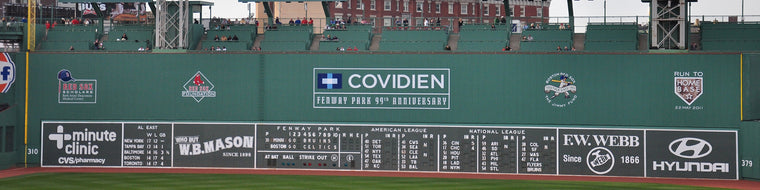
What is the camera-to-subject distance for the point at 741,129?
31.1 metres

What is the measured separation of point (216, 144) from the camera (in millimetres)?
34219

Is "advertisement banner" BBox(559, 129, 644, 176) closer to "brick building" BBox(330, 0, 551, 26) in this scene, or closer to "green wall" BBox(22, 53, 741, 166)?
"green wall" BBox(22, 53, 741, 166)

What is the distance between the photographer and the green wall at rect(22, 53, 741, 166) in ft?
103

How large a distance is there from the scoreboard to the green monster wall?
0.35m

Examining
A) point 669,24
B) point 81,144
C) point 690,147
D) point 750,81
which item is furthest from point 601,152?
point 81,144

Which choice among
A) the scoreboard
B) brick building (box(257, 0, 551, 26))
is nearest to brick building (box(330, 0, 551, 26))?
brick building (box(257, 0, 551, 26))

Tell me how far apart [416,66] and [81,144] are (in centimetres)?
1266

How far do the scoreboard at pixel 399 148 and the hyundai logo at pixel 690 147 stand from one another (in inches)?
1.3

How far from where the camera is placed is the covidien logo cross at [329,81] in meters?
33.6

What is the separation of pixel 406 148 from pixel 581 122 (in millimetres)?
6039

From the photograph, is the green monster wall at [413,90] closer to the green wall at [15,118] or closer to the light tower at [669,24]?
the green wall at [15,118]

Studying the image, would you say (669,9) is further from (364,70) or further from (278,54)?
(278,54)

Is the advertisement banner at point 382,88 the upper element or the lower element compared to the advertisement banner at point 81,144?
upper

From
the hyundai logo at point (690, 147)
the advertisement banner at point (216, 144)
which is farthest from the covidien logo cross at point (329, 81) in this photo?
the hyundai logo at point (690, 147)
